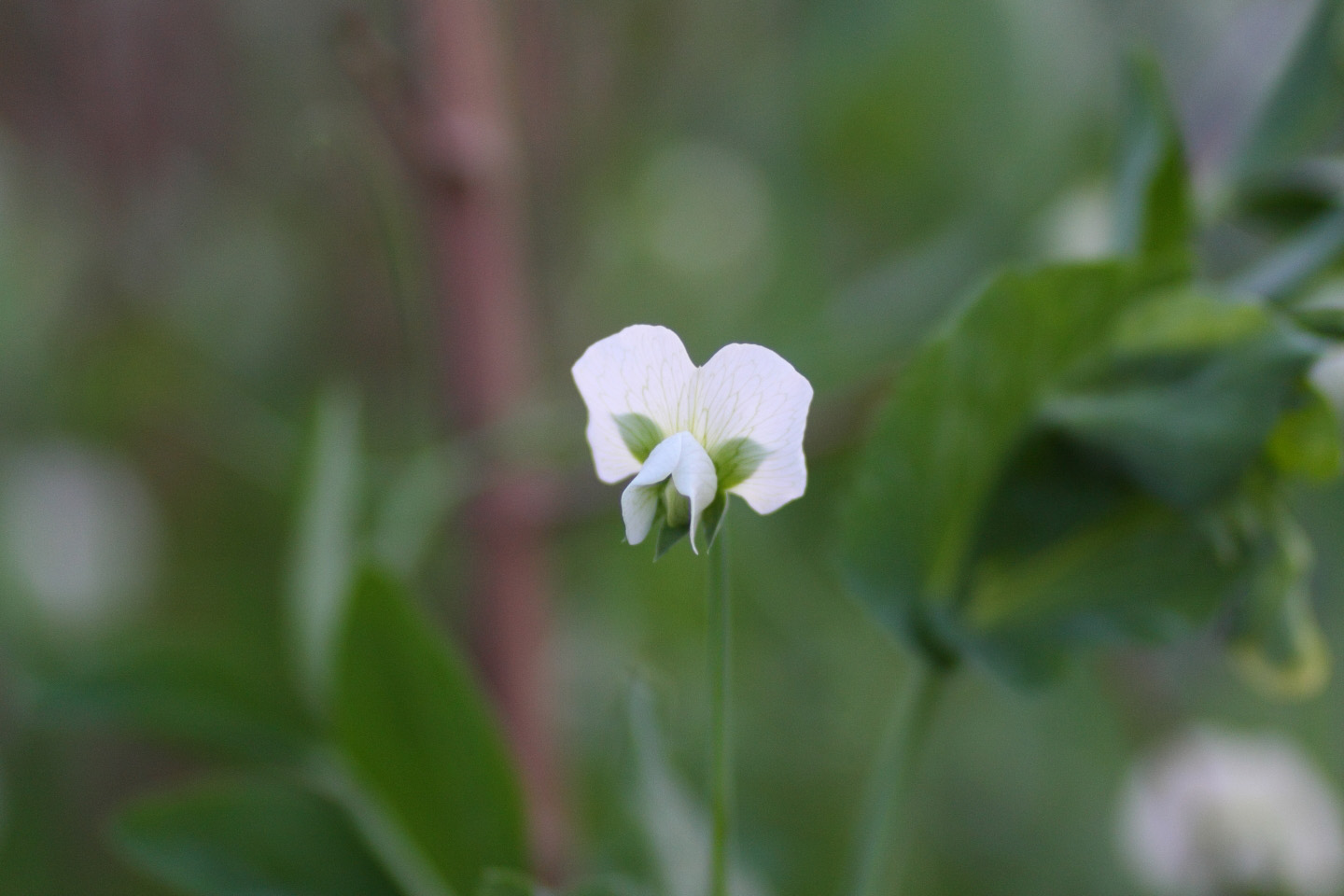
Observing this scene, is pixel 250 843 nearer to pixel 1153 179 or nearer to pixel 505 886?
pixel 505 886

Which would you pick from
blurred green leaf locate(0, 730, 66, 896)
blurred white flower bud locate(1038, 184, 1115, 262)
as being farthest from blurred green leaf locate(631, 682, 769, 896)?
blurred green leaf locate(0, 730, 66, 896)

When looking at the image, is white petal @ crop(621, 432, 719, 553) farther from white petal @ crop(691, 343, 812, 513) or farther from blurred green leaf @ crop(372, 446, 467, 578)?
blurred green leaf @ crop(372, 446, 467, 578)

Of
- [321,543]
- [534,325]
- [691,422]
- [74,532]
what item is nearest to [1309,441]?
[691,422]

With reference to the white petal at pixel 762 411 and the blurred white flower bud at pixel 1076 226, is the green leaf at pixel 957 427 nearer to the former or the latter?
the white petal at pixel 762 411

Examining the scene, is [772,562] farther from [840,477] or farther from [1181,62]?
[1181,62]

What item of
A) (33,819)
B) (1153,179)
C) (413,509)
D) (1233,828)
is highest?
(33,819)
